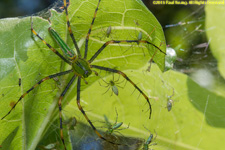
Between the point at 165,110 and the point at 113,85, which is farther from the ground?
the point at 113,85

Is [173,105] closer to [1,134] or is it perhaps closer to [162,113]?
[162,113]

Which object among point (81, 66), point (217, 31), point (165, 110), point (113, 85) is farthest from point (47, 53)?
Answer: point (217, 31)

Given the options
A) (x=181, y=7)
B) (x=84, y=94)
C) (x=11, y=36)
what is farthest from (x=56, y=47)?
(x=181, y=7)

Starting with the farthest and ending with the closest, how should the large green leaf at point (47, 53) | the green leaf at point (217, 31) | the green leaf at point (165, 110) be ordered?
the green leaf at point (217, 31) → the green leaf at point (165, 110) → the large green leaf at point (47, 53)

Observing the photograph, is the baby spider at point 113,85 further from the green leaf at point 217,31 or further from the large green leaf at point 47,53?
the green leaf at point 217,31

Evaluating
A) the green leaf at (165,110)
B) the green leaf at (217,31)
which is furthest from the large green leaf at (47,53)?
the green leaf at (217,31)

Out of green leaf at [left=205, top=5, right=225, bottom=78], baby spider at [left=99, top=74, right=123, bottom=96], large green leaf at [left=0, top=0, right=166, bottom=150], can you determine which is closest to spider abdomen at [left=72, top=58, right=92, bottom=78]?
large green leaf at [left=0, top=0, right=166, bottom=150]

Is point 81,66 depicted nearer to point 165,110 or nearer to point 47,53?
point 47,53

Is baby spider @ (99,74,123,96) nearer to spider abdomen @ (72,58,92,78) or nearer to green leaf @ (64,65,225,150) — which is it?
green leaf @ (64,65,225,150)
